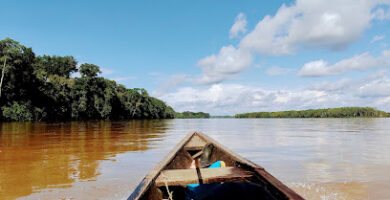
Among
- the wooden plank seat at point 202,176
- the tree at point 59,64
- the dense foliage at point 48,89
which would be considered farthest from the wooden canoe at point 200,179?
the tree at point 59,64

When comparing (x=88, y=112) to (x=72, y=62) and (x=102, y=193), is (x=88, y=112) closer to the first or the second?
(x=72, y=62)

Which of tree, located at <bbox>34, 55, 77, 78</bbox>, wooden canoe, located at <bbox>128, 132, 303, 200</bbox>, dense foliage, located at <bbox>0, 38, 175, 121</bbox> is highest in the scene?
tree, located at <bbox>34, 55, 77, 78</bbox>

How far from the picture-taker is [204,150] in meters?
4.44

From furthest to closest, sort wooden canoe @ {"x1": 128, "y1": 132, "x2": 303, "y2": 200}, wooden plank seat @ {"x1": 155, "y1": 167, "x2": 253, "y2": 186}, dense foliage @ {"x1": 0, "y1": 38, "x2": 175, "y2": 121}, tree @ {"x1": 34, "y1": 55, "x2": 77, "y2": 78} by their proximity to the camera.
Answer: tree @ {"x1": 34, "y1": 55, "x2": 77, "y2": 78} → dense foliage @ {"x1": 0, "y1": 38, "x2": 175, "y2": 121} → wooden plank seat @ {"x1": 155, "y1": 167, "x2": 253, "y2": 186} → wooden canoe @ {"x1": 128, "y1": 132, "x2": 303, "y2": 200}

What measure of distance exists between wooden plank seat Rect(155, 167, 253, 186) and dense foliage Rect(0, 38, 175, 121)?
33.6m

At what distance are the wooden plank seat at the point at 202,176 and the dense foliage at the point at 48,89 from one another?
33589 millimetres

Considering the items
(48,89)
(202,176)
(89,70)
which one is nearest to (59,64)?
(89,70)

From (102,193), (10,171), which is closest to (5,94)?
(10,171)

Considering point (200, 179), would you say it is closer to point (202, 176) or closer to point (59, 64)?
point (202, 176)

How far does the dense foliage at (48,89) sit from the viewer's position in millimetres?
30078

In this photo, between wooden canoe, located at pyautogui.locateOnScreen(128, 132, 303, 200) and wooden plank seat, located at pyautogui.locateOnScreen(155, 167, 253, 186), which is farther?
wooden plank seat, located at pyautogui.locateOnScreen(155, 167, 253, 186)

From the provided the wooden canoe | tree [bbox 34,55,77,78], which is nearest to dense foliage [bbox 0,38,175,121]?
tree [bbox 34,55,77,78]

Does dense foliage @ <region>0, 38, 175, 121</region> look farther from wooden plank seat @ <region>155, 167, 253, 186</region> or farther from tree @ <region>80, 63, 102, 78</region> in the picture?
wooden plank seat @ <region>155, 167, 253, 186</region>

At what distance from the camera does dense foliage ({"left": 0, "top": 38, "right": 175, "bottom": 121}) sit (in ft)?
98.7
